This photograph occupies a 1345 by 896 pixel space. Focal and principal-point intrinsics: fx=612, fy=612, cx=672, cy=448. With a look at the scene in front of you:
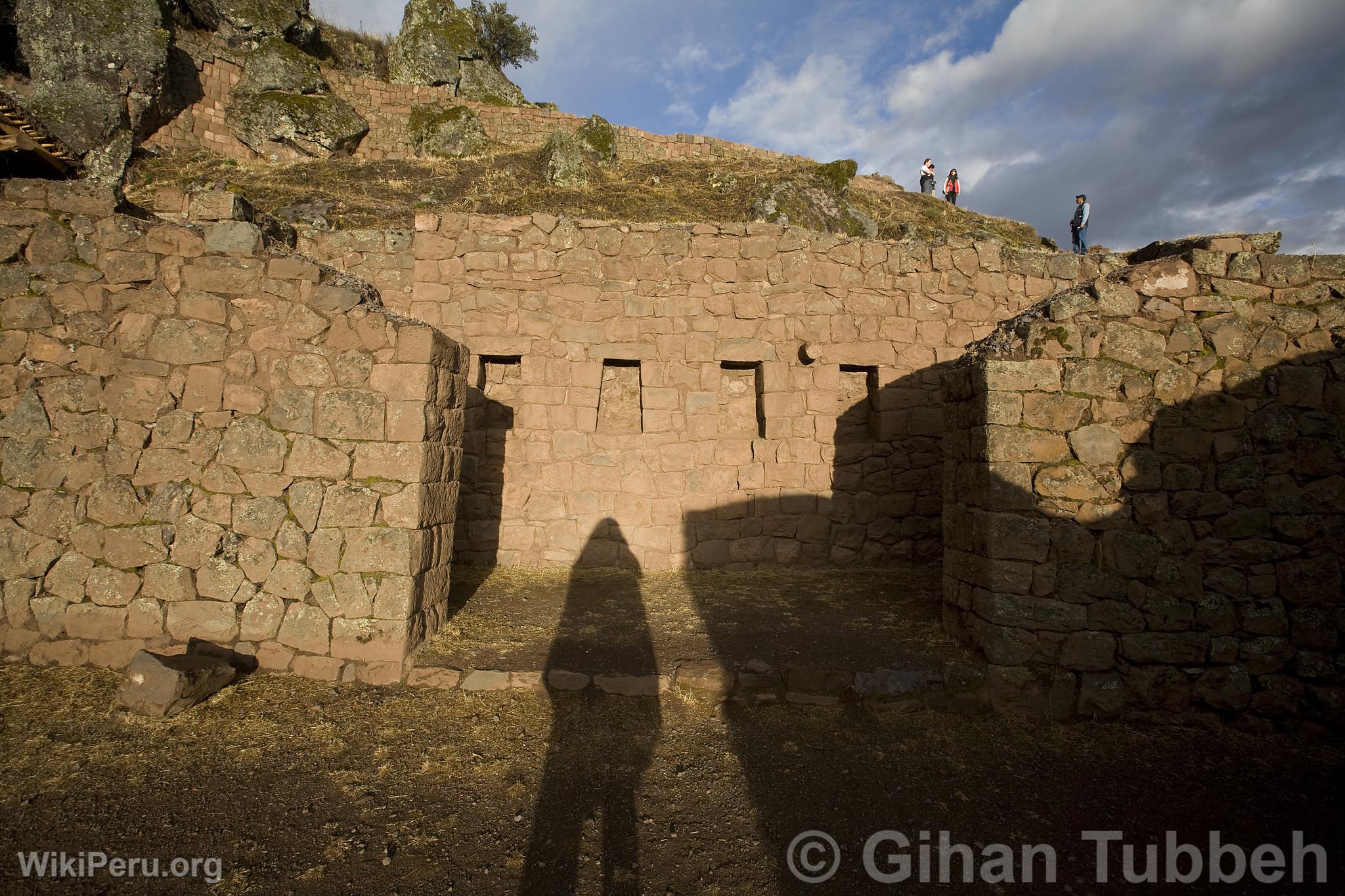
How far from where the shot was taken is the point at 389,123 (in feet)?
63.2

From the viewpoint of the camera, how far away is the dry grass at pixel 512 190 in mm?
11117

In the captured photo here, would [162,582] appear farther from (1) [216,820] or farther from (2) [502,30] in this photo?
(2) [502,30]

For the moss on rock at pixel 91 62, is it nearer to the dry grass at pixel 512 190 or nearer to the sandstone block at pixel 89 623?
the dry grass at pixel 512 190

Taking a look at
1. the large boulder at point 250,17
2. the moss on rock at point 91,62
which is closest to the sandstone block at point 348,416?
the moss on rock at point 91,62

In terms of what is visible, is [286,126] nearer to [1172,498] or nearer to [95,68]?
[95,68]

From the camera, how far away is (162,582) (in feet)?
13.7

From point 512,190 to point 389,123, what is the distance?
10039 mm

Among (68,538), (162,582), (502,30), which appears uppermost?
(502,30)

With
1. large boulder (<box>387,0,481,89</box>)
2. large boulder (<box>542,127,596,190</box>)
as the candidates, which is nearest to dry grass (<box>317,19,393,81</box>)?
large boulder (<box>387,0,481,89</box>)

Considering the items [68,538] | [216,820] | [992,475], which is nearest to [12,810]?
[216,820]

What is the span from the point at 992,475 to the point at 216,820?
194 inches

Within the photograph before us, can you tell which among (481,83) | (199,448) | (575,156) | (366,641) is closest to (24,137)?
(199,448)

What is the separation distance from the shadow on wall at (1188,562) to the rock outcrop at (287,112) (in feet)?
65.4

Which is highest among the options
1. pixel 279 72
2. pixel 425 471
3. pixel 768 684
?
pixel 279 72
